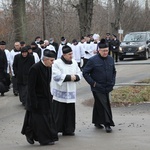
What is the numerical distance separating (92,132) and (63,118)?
2.42 feet

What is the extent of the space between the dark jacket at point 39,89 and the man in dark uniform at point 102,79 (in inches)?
54.6

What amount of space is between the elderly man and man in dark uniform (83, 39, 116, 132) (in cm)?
48

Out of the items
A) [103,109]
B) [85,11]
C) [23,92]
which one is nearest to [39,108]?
[103,109]

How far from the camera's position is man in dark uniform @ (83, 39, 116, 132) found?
912cm

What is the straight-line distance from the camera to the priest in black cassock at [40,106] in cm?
789

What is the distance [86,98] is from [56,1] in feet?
88.9

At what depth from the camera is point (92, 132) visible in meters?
9.10

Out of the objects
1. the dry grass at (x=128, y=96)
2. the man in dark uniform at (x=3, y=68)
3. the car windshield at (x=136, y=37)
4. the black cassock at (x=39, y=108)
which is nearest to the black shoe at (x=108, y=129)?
the black cassock at (x=39, y=108)

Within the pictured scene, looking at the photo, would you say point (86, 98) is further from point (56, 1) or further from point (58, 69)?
point (56, 1)

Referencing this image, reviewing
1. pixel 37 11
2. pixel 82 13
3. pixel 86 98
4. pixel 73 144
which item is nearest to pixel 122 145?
pixel 73 144

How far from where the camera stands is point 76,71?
29.0 feet

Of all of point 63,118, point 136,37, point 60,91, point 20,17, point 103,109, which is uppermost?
point 20,17

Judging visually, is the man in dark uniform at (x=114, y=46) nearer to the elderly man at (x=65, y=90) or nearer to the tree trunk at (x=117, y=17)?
the elderly man at (x=65, y=90)

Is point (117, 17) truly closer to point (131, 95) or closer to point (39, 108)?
point (131, 95)
